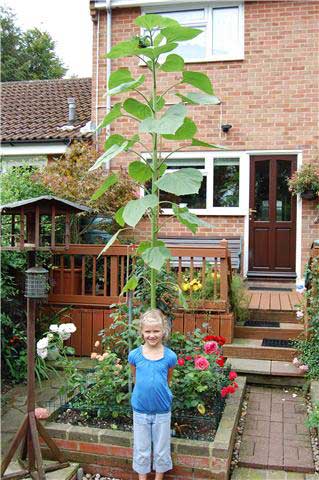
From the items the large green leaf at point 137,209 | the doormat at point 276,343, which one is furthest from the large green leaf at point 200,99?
the doormat at point 276,343

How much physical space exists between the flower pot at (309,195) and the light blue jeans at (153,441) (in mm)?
6413

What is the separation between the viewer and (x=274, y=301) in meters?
7.08

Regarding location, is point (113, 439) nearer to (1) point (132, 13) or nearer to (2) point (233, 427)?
(2) point (233, 427)

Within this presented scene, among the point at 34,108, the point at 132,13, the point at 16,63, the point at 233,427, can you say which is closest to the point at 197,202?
the point at 132,13

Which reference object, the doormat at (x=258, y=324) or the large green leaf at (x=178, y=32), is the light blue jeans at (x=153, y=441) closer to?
the large green leaf at (x=178, y=32)

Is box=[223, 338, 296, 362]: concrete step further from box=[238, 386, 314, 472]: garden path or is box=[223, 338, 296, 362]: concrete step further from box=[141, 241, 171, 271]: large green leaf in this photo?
box=[141, 241, 171, 271]: large green leaf

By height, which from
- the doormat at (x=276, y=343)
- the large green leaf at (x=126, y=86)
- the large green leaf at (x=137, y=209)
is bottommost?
the doormat at (x=276, y=343)

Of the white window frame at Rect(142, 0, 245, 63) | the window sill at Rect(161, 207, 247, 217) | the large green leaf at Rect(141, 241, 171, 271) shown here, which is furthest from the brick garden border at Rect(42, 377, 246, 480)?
the white window frame at Rect(142, 0, 245, 63)

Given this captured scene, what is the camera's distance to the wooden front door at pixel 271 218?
9.30m

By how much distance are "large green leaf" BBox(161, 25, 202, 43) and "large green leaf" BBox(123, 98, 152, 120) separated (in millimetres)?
444

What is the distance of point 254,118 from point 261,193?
1416mm

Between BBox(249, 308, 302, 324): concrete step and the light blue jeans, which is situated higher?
BBox(249, 308, 302, 324): concrete step

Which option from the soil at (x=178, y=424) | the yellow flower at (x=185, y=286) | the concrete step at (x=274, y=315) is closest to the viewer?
A: the soil at (x=178, y=424)

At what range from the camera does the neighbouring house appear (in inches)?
397
